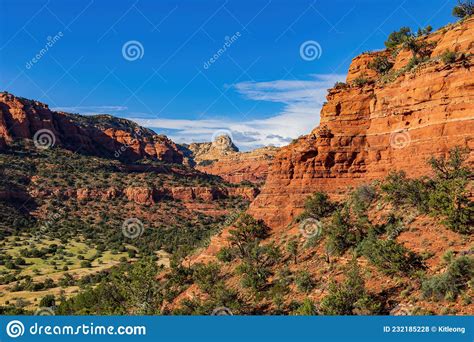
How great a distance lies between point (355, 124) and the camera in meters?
35.6

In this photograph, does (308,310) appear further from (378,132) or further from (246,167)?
(246,167)

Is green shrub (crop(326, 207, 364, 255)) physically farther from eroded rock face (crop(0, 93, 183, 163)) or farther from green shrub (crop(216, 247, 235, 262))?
eroded rock face (crop(0, 93, 183, 163))

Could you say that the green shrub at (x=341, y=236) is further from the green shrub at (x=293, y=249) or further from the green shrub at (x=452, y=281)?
the green shrub at (x=452, y=281)

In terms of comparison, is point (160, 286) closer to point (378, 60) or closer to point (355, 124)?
point (355, 124)

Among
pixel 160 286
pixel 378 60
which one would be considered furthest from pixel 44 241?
pixel 378 60

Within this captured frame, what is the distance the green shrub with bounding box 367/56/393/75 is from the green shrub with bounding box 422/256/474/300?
23.3 m

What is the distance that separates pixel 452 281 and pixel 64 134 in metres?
124

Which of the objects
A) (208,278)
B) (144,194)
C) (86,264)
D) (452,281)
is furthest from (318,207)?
(144,194)

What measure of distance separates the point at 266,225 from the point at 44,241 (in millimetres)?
52899

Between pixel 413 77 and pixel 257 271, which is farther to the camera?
pixel 413 77

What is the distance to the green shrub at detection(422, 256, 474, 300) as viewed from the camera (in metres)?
18.5

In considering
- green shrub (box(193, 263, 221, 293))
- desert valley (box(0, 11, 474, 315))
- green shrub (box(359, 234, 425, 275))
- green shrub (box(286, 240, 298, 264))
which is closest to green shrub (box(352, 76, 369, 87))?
desert valley (box(0, 11, 474, 315))

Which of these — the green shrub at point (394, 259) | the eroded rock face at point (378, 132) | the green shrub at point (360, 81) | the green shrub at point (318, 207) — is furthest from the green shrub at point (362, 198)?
the green shrub at point (360, 81)

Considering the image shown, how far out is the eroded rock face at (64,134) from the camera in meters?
113
